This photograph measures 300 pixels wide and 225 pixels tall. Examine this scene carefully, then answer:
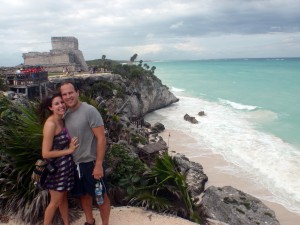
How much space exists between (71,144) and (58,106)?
522 mm

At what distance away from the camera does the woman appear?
3773mm

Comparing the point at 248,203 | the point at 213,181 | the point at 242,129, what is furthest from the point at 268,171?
the point at 242,129

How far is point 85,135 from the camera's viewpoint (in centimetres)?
389

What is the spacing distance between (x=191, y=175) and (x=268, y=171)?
477 centimetres

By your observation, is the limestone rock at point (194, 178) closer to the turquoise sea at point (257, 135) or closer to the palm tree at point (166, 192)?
the turquoise sea at point (257, 135)

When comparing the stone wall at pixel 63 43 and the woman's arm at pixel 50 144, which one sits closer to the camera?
the woman's arm at pixel 50 144

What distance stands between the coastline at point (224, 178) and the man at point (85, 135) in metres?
9.61

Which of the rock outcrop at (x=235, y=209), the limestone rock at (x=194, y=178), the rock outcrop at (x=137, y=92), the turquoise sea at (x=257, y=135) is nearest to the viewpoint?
the rock outcrop at (x=235, y=209)

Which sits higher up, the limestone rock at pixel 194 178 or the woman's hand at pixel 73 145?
the woman's hand at pixel 73 145

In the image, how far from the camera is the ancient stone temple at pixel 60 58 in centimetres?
3228

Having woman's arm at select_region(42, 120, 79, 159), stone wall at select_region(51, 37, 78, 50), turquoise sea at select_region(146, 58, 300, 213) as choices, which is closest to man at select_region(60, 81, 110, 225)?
woman's arm at select_region(42, 120, 79, 159)

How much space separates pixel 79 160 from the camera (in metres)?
4.00

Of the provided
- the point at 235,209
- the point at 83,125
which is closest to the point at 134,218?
the point at 83,125

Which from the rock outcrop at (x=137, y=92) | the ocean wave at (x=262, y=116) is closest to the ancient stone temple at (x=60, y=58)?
the rock outcrop at (x=137, y=92)
